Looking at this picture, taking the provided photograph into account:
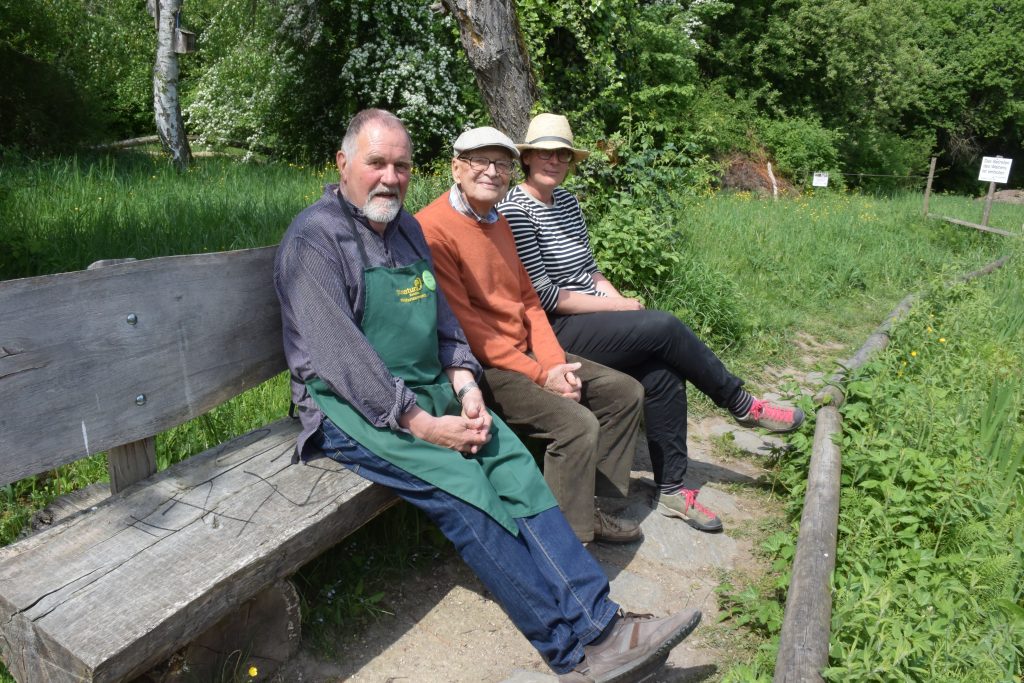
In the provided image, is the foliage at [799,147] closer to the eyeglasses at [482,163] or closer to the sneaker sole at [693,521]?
the sneaker sole at [693,521]

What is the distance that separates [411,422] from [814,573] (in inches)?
57.7

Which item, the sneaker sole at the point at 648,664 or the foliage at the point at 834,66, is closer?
the sneaker sole at the point at 648,664

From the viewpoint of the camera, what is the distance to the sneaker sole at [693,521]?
3754 millimetres

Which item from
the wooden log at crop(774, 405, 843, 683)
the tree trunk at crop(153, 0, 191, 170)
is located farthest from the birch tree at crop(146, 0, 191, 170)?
the wooden log at crop(774, 405, 843, 683)

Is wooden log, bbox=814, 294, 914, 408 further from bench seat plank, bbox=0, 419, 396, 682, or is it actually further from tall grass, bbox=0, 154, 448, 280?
tall grass, bbox=0, 154, 448, 280

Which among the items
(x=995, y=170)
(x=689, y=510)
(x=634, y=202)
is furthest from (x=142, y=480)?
(x=995, y=170)

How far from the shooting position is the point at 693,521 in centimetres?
377

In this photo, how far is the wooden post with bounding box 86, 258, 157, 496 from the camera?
2.60 m

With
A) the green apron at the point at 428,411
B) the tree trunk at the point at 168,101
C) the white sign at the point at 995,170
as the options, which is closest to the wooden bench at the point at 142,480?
the green apron at the point at 428,411

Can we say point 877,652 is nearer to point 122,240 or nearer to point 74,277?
point 74,277

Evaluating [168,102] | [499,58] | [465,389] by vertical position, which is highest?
[499,58]

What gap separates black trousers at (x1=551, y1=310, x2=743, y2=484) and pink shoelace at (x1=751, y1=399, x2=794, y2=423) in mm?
222

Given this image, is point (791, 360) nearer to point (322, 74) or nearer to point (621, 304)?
point (621, 304)

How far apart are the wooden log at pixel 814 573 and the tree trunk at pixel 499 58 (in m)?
3.14
